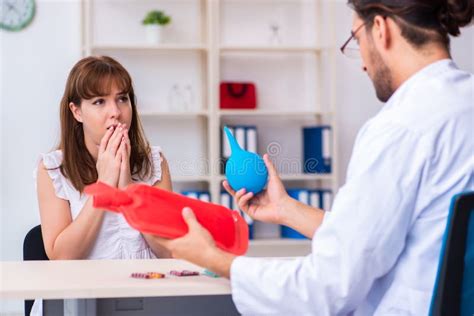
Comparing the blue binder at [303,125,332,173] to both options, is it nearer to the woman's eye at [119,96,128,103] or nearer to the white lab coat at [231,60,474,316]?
the woman's eye at [119,96,128,103]

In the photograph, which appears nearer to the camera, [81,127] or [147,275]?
[147,275]

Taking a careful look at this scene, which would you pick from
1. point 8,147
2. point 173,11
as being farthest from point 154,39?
point 8,147

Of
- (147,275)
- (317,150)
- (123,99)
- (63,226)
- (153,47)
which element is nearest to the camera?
(147,275)

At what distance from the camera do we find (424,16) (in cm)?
129

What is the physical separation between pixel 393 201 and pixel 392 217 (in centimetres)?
3

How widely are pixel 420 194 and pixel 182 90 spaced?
9.98 ft

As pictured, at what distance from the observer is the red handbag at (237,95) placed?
4074 millimetres

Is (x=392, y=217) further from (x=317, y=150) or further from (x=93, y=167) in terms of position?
(x=317, y=150)

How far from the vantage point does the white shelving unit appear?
3.97m

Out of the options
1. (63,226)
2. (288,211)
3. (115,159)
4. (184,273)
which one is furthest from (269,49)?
(184,273)

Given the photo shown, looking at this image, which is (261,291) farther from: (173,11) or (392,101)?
(173,11)

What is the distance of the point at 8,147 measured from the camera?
4012mm

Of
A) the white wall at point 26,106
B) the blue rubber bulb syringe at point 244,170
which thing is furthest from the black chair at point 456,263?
the white wall at point 26,106

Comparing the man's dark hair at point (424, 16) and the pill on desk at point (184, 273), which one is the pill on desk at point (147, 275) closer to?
the pill on desk at point (184, 273)
